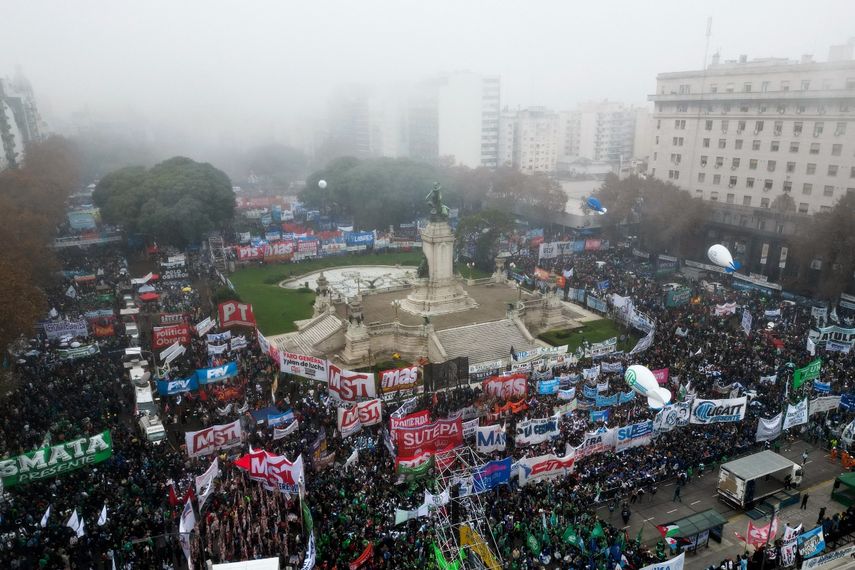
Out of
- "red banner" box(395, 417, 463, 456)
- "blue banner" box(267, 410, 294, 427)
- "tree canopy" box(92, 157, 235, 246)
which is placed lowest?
"blue banner" box(267, 410, 294, 427)

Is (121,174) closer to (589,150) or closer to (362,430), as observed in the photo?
(362,430)

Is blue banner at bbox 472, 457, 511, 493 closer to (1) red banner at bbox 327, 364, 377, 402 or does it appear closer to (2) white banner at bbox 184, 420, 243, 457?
(1) red banner at bbox 327, 364, 377, 402

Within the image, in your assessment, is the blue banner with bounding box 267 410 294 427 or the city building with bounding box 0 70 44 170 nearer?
the blue banner with bounding box 267 410 294 427

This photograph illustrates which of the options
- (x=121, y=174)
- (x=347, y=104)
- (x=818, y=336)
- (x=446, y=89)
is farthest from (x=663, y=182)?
(x=347, y=104)

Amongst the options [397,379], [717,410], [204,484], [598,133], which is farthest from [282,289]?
[598,133]

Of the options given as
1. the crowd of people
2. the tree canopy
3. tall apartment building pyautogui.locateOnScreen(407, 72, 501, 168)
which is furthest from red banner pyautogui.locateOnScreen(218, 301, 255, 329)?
tall apartment building pyautogui.locateOnScreen(407, 72, 501, 168)

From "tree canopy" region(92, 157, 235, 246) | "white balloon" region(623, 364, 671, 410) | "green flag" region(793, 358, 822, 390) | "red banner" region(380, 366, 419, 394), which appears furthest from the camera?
"tree canopy" region(92, 157, 235, 246)
